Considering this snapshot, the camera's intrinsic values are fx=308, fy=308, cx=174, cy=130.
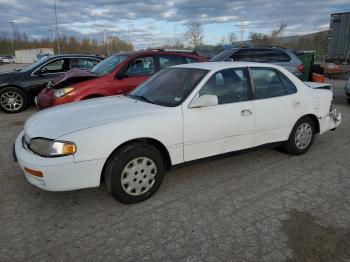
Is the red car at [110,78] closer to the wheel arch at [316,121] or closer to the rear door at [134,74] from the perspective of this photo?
the rear door at [134,74]

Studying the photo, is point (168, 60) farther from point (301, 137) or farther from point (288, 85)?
point (301, 137)

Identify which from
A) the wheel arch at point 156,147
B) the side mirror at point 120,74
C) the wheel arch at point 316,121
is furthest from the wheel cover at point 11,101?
the wheel arch at point 316,121

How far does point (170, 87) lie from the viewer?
4.10m

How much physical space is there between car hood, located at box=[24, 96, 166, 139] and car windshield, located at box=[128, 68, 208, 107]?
0.64ft

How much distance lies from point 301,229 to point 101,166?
2.06 metres

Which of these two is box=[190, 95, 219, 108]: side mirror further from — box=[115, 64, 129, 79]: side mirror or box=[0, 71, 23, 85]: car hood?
box=[0, 71, 23, 85]: car hood

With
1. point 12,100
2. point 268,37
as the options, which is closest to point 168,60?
point 12,100

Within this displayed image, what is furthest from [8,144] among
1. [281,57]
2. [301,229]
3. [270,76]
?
[281,57]

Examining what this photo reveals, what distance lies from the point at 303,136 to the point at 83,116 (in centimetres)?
337

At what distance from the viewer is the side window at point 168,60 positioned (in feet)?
23.4

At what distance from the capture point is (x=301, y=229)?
296cm

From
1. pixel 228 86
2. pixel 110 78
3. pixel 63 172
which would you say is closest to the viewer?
pixel 63 172

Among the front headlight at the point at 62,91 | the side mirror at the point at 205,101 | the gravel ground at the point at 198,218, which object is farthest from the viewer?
the front headlight at the point at 62,91

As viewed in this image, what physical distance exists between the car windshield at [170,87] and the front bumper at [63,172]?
1185 mm
